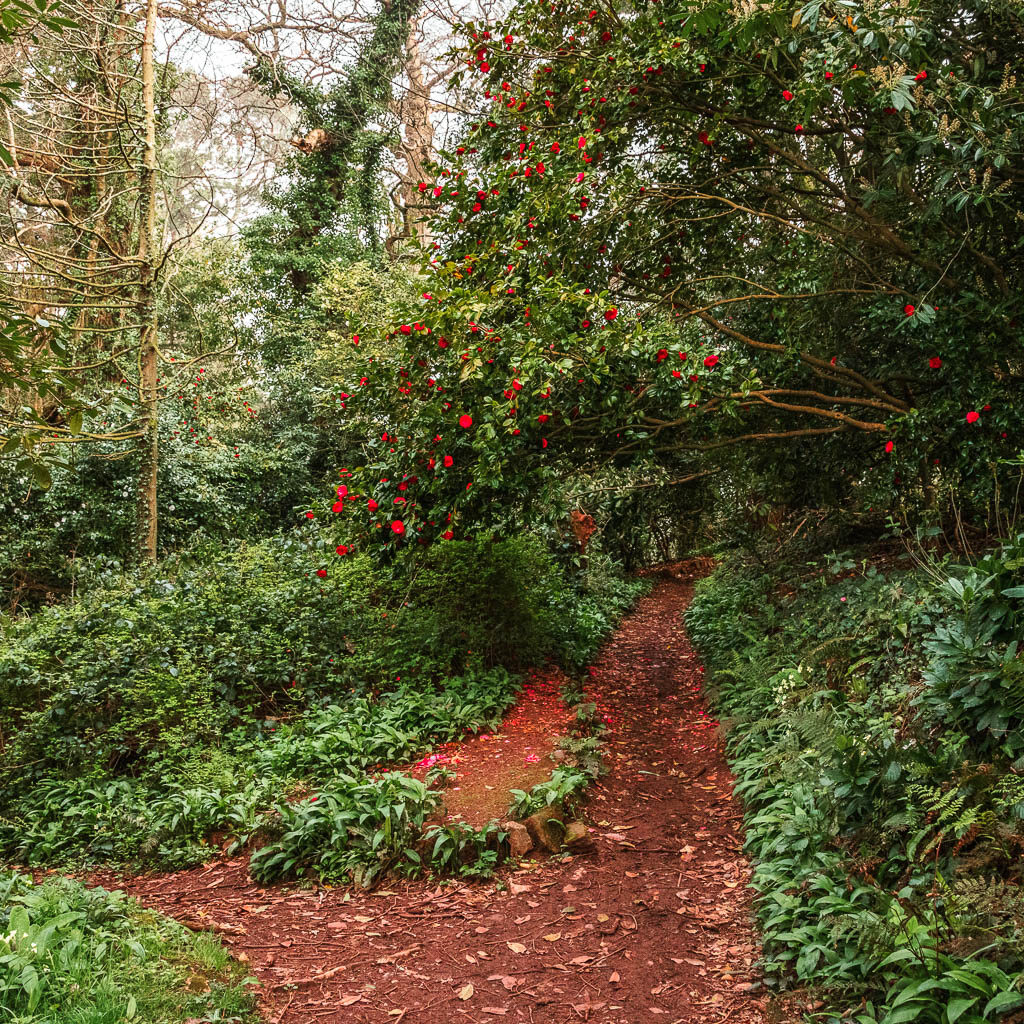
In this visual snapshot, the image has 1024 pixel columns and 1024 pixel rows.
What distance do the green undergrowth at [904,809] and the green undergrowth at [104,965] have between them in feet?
8.27

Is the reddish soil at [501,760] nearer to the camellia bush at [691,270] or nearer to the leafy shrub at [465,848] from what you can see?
the leafy shrub at [465,848]

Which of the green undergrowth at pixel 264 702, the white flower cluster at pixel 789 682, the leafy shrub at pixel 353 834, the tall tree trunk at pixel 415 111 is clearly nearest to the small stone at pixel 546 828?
the green undergrowth at pixel 264 702

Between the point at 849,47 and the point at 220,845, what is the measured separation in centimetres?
644

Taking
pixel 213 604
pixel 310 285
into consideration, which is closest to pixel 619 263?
pixel 213 604

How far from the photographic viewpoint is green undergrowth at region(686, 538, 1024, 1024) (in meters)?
2.54

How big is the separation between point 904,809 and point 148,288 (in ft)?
27.2

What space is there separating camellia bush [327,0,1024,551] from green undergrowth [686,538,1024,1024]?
1.59 metres

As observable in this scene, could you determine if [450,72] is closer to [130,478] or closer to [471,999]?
[130,478]

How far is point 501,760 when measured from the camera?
219 inches

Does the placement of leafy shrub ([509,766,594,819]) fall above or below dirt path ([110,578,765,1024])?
above

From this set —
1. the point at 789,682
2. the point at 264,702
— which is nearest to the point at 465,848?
the point at 789,682

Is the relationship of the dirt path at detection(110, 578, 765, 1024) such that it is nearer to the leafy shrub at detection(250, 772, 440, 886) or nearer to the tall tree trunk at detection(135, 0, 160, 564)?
the leafy shrub at detection(250, 772, 440, 886)

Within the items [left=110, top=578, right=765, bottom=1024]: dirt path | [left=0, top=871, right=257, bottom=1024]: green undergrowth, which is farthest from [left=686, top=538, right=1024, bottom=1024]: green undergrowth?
[left=0, top=871, right=257, bottom=1024]: green undergrowth

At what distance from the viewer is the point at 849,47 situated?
13.0ft
